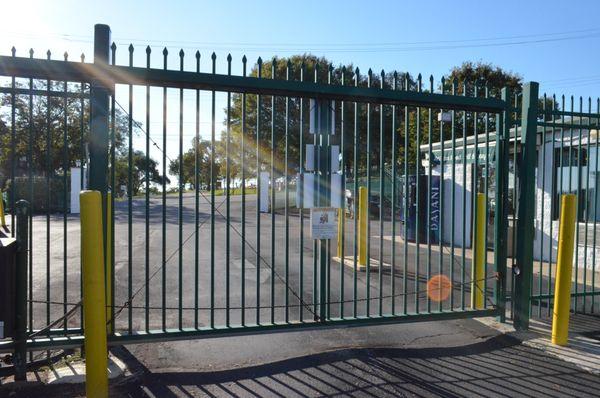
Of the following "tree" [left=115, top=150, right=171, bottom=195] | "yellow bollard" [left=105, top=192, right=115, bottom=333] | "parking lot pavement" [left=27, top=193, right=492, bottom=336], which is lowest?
"parking lot pavement" [left=27, top=193, right=492, bottom=336]

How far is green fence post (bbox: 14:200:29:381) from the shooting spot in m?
3.82

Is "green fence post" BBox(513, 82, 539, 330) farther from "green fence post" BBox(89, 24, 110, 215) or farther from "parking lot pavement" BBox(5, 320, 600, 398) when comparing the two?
"green fence post" BBox(89, 24, 110, 215)

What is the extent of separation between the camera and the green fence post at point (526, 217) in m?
5.57

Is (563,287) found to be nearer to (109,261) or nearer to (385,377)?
(385,377)

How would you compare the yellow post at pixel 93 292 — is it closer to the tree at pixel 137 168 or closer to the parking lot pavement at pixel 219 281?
the parking lot pavement at pixel 219 281

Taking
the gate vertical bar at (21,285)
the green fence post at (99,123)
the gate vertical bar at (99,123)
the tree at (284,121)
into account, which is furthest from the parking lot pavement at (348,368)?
the tree at (284,121)

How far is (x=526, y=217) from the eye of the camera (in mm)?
5605

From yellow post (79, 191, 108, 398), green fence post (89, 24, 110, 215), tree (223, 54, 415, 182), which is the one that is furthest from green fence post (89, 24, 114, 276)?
tree (223, 54, 415, 182)

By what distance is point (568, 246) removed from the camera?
16.6ft

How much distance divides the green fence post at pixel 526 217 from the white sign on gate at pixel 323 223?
2.27m

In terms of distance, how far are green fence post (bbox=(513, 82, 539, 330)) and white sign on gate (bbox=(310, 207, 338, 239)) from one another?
7.43 ft

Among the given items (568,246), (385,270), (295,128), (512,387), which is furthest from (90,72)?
(295,128)

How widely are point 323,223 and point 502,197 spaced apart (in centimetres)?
219

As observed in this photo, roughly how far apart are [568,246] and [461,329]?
1.47m
